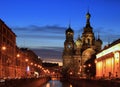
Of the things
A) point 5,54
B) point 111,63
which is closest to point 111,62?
point 111,63

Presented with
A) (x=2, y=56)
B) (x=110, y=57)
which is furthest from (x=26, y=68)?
(x=2, y=56)

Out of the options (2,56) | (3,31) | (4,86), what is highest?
(3,31)

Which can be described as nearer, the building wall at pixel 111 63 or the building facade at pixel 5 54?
the building facade at pixel 5 54

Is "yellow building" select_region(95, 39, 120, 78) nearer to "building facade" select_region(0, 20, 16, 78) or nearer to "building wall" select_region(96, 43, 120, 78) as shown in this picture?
"building wall" select_region(96, 43, 120, 78)

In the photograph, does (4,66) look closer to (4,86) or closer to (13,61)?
(13,61)

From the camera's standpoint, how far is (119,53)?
112 metres

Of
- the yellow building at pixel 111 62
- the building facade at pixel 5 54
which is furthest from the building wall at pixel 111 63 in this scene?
the building facade at pixel 5 54

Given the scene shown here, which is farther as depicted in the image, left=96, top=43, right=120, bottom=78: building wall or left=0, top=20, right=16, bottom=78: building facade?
left=96, top=43, right=120, bottom=78: building wall

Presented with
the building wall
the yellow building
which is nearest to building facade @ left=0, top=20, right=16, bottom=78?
the yellow building

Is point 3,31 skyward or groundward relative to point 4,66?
skyward

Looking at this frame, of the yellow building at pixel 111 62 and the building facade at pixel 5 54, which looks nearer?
the building facade at pixel 5 54

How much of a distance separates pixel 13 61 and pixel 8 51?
1037cm

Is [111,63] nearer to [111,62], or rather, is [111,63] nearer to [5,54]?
[111,62]

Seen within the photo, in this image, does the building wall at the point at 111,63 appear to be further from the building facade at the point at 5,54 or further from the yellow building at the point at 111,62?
the building facade at the point at 5,54
